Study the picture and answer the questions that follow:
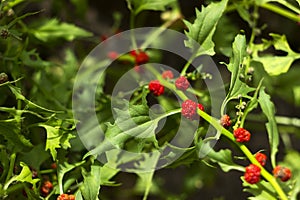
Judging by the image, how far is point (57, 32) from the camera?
1.58 metres

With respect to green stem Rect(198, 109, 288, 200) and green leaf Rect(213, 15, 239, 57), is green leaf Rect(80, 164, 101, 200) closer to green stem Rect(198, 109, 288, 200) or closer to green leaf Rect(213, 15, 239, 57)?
green stem Rect(198, 109, 288, 200)

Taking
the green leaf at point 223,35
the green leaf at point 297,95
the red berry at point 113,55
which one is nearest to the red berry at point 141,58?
the red berry at point 113,55

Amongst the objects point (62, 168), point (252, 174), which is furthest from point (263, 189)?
point (62, 168)

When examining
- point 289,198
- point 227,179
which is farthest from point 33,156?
point 227,179

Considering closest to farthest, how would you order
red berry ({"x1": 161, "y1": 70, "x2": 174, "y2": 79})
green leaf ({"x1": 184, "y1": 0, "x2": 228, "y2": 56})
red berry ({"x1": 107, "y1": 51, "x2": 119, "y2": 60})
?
green leaf ({"x1": 184, "y1": 0, "x2": 228, "y2": 56})
red berry ({"x1": 161, "y1": 70, "x2": 174, "y2": 79})
red berry ({"x1": 107, "y1": 51, "x2": 119, "y2": 60})

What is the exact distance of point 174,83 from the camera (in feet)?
4.36

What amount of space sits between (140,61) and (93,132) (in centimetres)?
34

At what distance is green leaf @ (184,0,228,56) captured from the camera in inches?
49.8

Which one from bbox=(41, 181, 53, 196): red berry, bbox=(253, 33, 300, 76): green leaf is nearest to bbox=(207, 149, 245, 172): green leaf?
bbox=(253, 33, 300, 76): green leaf

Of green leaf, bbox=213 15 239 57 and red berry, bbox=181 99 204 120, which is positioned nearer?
red berry, bbox=181 99 204 120

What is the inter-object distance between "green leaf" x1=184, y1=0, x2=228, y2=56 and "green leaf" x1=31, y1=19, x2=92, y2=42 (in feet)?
1.29

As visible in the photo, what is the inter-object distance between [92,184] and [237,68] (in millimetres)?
376

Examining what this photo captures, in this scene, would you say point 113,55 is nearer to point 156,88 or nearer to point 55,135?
point 156,88

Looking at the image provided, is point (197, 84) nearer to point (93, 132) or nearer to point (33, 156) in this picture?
point (93, 132)
